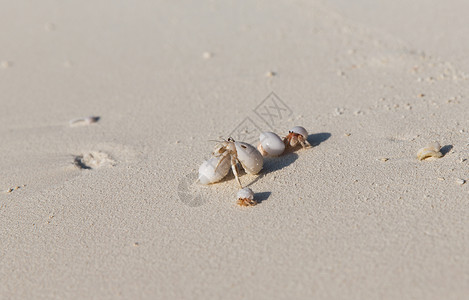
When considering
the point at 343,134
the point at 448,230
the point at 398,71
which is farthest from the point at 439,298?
the point at 398,71

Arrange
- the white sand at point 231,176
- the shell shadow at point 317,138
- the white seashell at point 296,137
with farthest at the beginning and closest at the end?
the shell shadow at point 317,138, the white seashell at point 296,137, the white sand at point 231,176

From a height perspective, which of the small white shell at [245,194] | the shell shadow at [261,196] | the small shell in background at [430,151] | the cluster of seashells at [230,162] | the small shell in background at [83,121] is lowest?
the small shell in background at [83,121]

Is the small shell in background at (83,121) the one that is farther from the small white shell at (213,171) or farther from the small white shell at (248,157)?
the small white shell at (248,157)

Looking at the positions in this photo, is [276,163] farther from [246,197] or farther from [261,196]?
[246,197]

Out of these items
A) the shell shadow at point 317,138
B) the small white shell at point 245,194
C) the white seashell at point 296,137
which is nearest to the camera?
the small white shell at point 245,194

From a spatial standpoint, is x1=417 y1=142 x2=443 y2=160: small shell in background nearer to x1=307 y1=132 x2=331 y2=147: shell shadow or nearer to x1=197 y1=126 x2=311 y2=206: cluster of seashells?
x1=307 y1=132 x2=331 y2=147: shell shadow

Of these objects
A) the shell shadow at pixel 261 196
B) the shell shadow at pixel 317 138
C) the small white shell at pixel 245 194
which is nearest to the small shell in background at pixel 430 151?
the shell shadow at pixel 317 138
